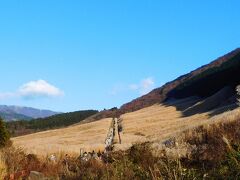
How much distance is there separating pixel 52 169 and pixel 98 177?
508cm

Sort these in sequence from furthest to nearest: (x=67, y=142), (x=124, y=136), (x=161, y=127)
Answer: (x=161, y=127), (x=67, y=142), (x=124, y=136)

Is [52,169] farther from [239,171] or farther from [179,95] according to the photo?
[179,95]

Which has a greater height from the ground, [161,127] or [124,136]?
[161,127]

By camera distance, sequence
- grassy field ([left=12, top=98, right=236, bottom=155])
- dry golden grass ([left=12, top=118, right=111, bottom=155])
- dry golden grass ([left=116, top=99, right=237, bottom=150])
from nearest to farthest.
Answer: dry golden grass ([left=12, top=118, right=111, bottom=155])
grassy field ([left=12, top=98, right=236, bottom=155])
dry golden grass ([left=116, top=99, right=237, bottom=150])

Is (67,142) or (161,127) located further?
(161,127)

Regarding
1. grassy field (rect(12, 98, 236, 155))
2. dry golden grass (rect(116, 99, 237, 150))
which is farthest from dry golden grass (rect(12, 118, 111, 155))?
dry golden grass (rect(116, 99, 237, 150))

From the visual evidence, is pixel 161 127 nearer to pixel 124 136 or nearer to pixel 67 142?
pixel 124 136

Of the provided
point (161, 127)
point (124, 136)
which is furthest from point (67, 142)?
point (161, 127)

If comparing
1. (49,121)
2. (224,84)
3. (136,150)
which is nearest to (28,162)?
(136,150)

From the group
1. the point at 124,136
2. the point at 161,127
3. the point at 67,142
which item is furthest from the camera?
the point at 161,127

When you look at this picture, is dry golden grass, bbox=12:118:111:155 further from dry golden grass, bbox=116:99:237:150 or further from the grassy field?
dry golden grass, bbox=116:99:237:150

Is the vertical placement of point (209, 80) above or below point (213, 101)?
above

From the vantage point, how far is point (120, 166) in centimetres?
1045

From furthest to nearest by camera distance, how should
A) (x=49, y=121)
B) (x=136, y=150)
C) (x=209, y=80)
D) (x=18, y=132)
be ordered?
1. (x=49, y=121)
2. (x=18, y=132)
3. (x=209, y=80)
4. (x=136, y=150)
